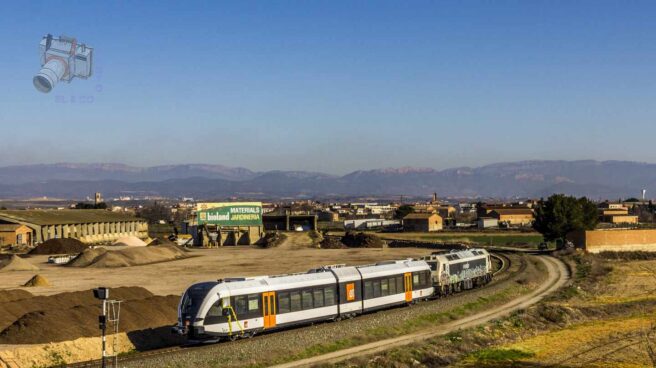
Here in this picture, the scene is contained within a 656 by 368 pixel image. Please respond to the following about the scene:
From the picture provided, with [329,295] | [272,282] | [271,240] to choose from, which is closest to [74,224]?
[271,240]

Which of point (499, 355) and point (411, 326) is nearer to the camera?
point (499, 355)

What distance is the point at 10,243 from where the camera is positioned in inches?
4683

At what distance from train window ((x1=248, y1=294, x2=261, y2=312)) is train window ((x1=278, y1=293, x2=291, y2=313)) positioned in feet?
5.14

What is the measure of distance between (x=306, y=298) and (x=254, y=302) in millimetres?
4079

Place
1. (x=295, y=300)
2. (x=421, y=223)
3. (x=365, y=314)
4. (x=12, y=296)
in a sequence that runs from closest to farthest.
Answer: (x=295, y=300), (x=365, y=314), (x=12, y=296), (x=421, y=223)

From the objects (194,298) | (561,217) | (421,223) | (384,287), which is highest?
(561,217)

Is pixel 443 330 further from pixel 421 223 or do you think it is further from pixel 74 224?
pixel 421 223

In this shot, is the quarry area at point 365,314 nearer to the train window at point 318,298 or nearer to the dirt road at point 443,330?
the dirt road at point 443,330

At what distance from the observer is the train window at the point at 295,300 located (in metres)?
39.3

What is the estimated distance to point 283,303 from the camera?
127 ft

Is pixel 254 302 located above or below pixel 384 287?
above

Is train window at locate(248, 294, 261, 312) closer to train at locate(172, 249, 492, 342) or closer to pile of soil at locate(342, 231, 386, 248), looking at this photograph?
train at locate(172, 249, 492, 342)

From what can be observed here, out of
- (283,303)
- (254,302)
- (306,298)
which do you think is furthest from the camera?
(306,298)

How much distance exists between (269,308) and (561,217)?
7514 centimetres
